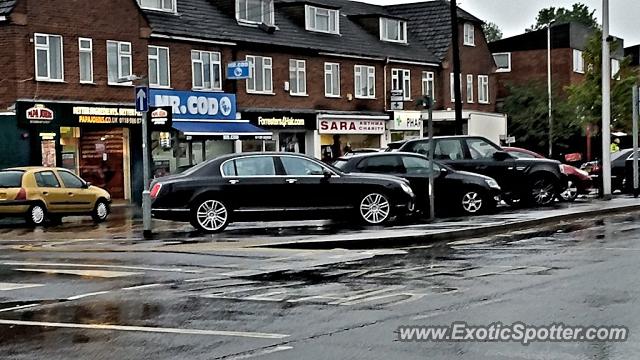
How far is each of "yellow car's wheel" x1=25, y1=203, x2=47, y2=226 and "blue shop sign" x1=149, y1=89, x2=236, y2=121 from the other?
1065cm

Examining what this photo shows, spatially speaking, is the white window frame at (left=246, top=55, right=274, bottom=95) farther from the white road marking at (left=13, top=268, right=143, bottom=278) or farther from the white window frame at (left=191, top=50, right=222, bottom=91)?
the white road marking at (left=13, top=268, right=143, bottom=278)

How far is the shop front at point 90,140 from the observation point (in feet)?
106

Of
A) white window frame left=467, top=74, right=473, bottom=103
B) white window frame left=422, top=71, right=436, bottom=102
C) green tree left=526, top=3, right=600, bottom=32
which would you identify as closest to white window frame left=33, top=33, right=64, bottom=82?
white window frame left=422, top=71, right=436, bottom=102

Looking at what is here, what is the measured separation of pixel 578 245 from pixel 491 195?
696 cm

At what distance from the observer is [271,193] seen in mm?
19688

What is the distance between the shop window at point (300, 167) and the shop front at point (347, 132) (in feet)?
78.9

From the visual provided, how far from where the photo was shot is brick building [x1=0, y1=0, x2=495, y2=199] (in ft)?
107

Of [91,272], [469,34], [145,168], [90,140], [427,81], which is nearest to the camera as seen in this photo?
[91,272]

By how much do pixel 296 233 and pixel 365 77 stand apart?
2905 cm

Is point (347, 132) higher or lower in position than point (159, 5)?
lower

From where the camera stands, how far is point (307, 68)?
43.5 metres

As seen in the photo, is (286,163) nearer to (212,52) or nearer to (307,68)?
(212,52)

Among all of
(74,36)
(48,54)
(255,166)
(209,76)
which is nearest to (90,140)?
(48,54)

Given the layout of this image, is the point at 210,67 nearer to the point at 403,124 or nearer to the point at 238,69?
the point at 238,69
